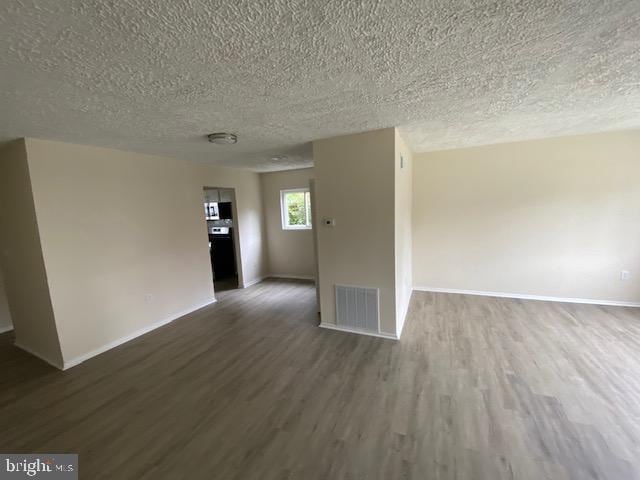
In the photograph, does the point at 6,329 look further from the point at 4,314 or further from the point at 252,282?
the point at 252,282

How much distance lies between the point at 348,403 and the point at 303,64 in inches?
93.5

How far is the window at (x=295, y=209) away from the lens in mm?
5594

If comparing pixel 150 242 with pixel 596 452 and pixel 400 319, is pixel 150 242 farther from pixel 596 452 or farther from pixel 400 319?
pixel 596 452

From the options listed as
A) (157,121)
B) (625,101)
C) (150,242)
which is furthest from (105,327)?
(625,101)

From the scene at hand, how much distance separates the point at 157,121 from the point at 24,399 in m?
2.66

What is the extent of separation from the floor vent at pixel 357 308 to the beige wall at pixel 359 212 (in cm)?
8

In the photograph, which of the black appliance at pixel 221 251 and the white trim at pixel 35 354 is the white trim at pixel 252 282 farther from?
the white trim at pixel 35 354

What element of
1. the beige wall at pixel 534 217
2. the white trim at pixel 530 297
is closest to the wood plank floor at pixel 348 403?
the white trim at pixel 530 297

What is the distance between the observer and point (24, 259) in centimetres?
276

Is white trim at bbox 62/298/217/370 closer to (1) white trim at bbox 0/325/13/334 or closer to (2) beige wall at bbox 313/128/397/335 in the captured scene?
(1) white trim at bbox 0/325/13/334

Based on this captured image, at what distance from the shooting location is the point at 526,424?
1809 millimetres

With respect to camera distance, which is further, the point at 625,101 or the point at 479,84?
the point at 625,101

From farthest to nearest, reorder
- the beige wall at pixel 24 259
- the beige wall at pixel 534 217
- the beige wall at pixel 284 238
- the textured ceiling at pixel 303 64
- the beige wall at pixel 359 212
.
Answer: the beige wall at pixel 284 238, the beige wall at pixel 534 217, the beige wall at pixel 359 212, the beige wall at pixel 24 259, the textured ceiling at pixel 303 64

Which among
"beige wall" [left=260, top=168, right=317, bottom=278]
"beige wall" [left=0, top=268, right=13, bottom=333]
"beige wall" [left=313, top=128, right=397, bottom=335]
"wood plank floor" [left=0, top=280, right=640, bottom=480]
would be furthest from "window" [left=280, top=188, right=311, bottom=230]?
"beige wall" [left=0, top=268, right=13, bottom=333]
